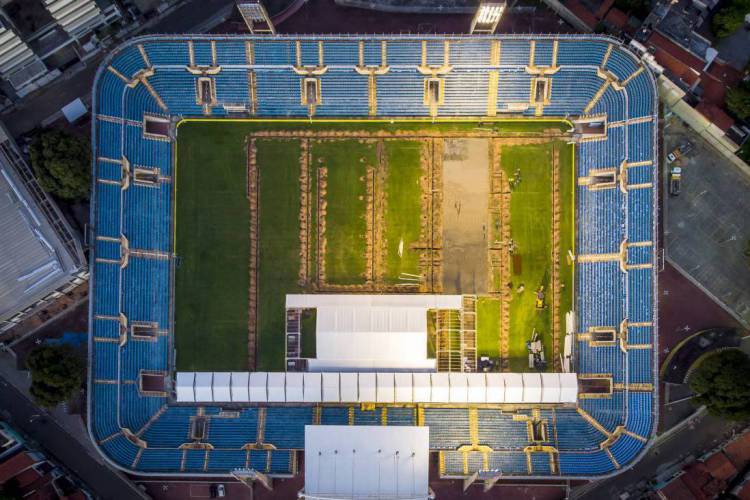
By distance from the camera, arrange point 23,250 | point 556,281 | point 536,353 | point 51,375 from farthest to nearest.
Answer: point 556,281 → point 536,353 → point 23,250 → point 51,375

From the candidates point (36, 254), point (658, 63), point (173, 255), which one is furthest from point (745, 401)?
point (36, 254)

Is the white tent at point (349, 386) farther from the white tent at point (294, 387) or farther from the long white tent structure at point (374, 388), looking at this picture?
the white tent at point (294, 387)

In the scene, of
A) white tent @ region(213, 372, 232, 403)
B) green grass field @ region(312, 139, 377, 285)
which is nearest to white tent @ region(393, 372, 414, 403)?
green grass field @ region(312, 139, 377, 285)

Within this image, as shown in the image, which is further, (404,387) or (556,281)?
(556,281)

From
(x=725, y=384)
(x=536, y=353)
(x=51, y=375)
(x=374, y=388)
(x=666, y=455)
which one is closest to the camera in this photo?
(x=725, y=384)

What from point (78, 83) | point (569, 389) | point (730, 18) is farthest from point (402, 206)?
point (730, 18)

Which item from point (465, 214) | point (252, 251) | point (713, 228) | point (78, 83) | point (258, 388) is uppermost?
point (78, 83)

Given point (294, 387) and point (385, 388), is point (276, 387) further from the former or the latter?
point (385, 388)

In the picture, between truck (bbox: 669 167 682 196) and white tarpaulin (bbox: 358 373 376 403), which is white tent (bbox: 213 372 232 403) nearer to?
white tarpaulin (bbox: 358 373 376 403)

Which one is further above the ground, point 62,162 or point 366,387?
point 62,162
